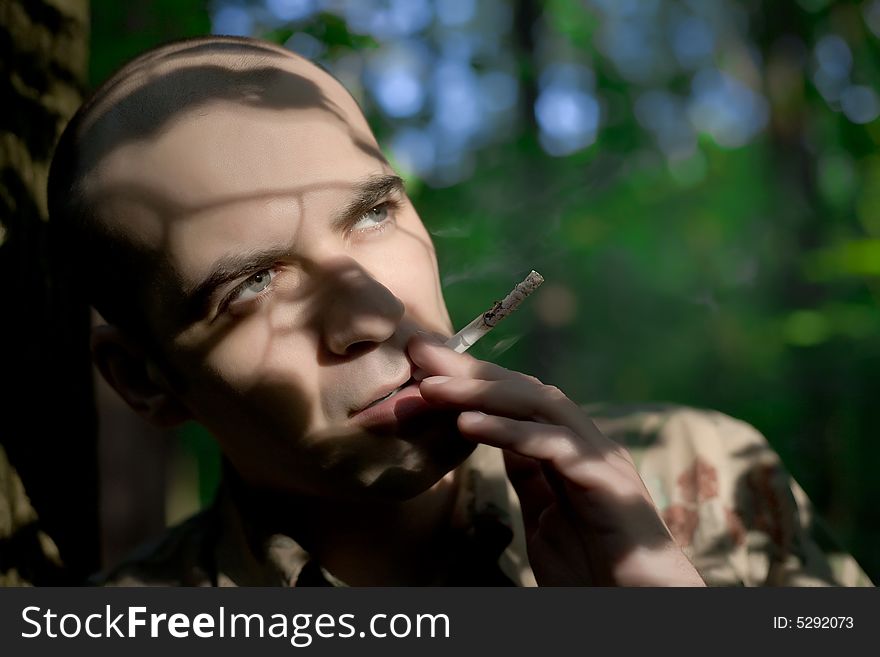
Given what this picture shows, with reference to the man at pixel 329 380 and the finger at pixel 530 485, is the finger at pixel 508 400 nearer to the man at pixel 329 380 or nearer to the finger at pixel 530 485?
the man at pixel 329 380

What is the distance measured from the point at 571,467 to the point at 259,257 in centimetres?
95

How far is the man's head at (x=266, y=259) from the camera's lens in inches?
72.4

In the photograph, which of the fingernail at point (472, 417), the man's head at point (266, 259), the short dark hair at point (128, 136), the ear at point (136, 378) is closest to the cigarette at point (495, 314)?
the man's head at point (266, 259)

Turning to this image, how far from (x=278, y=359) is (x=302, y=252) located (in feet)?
0.94

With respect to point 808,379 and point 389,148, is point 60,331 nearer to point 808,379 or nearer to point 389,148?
point 389,148

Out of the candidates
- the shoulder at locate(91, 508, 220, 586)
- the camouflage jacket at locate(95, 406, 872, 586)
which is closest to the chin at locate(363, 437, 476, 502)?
the camouflage jacket at locate(95, 406, 872, 586)

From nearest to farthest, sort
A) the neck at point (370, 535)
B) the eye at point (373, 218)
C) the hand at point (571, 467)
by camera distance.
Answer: the hand at point (571, 467) < the eye at point (373, 218) < the neck at point (370, 535)

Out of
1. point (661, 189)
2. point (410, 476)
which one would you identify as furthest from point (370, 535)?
point (661, 189)

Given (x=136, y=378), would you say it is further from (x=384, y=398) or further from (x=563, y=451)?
(x=563, y=451)

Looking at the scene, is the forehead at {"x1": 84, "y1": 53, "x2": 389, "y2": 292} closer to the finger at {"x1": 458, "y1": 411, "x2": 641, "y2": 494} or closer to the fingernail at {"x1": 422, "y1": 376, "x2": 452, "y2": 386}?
the fingernail at {"x1": 422, "y1": 376, "x2": 452, "y2": 386}

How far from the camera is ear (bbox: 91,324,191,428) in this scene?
229cm

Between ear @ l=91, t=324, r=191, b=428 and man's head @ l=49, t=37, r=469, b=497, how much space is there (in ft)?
0.22

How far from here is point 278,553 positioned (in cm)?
223

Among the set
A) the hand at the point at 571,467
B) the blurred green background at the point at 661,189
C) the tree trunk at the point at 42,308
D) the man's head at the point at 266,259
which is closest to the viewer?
the hand at the point at 571,467
